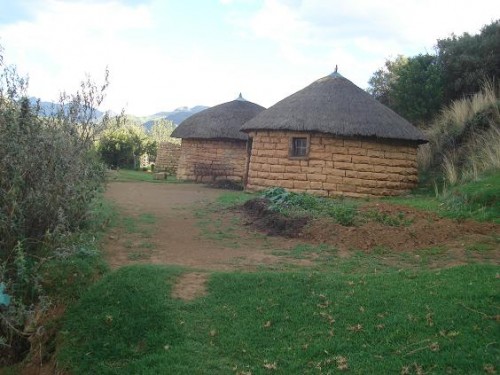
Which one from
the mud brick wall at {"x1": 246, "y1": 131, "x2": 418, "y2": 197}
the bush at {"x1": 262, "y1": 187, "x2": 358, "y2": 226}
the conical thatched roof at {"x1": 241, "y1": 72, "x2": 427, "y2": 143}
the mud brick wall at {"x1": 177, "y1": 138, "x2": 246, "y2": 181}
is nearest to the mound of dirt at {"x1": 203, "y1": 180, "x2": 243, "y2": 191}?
the mud brick wall at {"x1": 177, "y1": 138, "x2": 246, "y2": 181}

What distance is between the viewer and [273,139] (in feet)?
51.6

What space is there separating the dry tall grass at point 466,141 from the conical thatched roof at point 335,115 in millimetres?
1539

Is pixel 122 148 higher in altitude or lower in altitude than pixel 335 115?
lower

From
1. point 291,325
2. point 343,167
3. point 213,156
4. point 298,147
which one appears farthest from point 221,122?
point 291,325

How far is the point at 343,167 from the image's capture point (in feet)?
48.6

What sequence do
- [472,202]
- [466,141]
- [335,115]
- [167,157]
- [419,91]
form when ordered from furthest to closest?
[167,157] → [419,91] → [466,141] → [335,115] → [472,202]

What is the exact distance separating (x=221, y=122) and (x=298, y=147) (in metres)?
8.16

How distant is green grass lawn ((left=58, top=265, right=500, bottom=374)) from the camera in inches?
183

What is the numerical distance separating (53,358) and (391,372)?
3.52 metres

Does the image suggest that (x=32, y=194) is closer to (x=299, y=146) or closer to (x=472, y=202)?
(x=472, y=202)

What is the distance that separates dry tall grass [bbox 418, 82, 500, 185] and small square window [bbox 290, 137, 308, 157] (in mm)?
4279

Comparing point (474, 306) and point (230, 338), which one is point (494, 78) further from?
point (230, 338)

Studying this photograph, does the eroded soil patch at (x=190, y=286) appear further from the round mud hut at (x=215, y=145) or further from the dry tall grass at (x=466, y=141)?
the round mud hut at (x=215, y=145)

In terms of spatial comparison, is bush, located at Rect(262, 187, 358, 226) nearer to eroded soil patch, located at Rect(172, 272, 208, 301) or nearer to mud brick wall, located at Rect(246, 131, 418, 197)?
mud brick wall, located at Rect(246, 131, 418, 197)
